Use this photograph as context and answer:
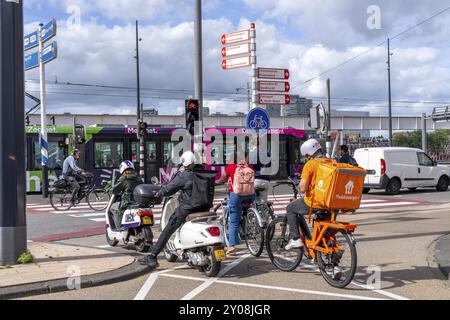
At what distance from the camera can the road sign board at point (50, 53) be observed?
18844 mm

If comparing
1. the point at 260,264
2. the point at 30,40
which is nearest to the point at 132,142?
the point at 30,40

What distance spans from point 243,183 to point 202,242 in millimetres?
1988

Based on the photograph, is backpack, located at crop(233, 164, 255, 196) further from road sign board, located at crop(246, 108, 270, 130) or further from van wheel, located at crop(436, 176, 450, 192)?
van wheel, located at crop(436, 176, 450, 192)

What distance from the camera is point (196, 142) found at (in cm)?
1162

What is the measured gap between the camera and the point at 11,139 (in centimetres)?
716

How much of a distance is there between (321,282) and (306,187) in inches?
44.8

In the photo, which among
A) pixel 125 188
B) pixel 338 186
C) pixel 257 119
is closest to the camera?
pixel 338 186

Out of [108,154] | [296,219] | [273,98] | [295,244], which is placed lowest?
[295,244]

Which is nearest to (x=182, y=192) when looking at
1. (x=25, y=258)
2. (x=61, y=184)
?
(x=25, y=258)

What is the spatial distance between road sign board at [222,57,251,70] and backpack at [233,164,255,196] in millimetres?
4477

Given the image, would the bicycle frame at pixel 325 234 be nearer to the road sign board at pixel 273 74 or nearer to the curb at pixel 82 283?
the curb at pixel 82 283

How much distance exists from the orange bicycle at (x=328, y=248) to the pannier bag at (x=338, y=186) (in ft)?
0.81

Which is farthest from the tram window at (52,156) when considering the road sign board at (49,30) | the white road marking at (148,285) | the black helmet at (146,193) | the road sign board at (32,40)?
the white road marking at (148,285)

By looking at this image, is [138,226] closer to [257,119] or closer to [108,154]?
[257,119]
